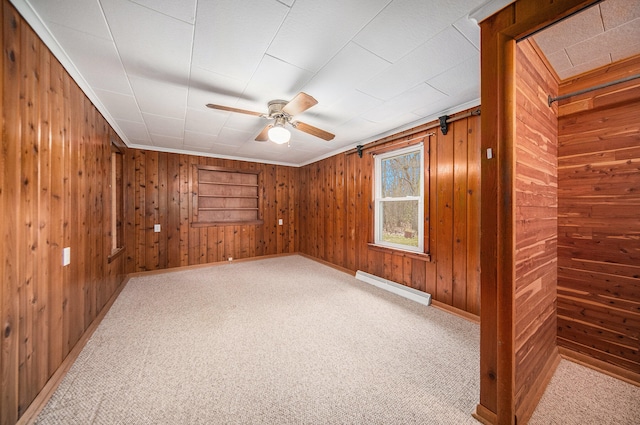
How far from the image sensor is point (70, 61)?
5.71 ft

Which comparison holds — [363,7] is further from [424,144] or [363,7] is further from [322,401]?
[322,401]

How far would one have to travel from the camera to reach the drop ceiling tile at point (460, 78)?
5.88 feet

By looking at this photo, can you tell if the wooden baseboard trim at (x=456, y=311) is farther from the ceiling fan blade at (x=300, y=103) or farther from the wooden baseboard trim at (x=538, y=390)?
the ceiling fan blade at (x=300, y=103)

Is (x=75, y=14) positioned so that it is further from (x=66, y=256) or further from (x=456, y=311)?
(x=456, y=311)

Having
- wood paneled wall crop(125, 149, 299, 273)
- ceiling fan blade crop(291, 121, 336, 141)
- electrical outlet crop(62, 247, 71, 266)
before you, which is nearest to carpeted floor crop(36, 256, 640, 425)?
electrical outlet crop(62, 247, 71, 266)

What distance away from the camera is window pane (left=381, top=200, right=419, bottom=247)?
10.7ft

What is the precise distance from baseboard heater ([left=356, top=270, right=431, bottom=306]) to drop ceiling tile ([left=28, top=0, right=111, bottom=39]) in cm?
377

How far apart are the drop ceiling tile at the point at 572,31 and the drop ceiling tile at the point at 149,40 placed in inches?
88.5

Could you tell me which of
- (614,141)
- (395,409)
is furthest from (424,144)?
(395,409)

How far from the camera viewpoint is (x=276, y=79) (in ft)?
6.51

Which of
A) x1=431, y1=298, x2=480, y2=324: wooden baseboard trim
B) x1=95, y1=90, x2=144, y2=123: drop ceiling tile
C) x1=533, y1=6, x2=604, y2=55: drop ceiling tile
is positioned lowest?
x1=431, y1=298, x2=480, y2=324: wooden baseboard trim

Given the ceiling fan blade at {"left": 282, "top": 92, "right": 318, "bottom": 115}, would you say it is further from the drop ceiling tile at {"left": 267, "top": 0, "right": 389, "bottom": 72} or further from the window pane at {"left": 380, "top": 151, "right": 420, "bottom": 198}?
the window pane at {"left": 380, "top": 151, "right": 420, "bottom": 198}

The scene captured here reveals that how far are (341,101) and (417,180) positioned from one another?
158 centimetres

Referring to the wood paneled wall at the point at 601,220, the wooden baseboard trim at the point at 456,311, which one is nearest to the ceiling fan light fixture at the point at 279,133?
the wood paneled wall at the point at 601,220
